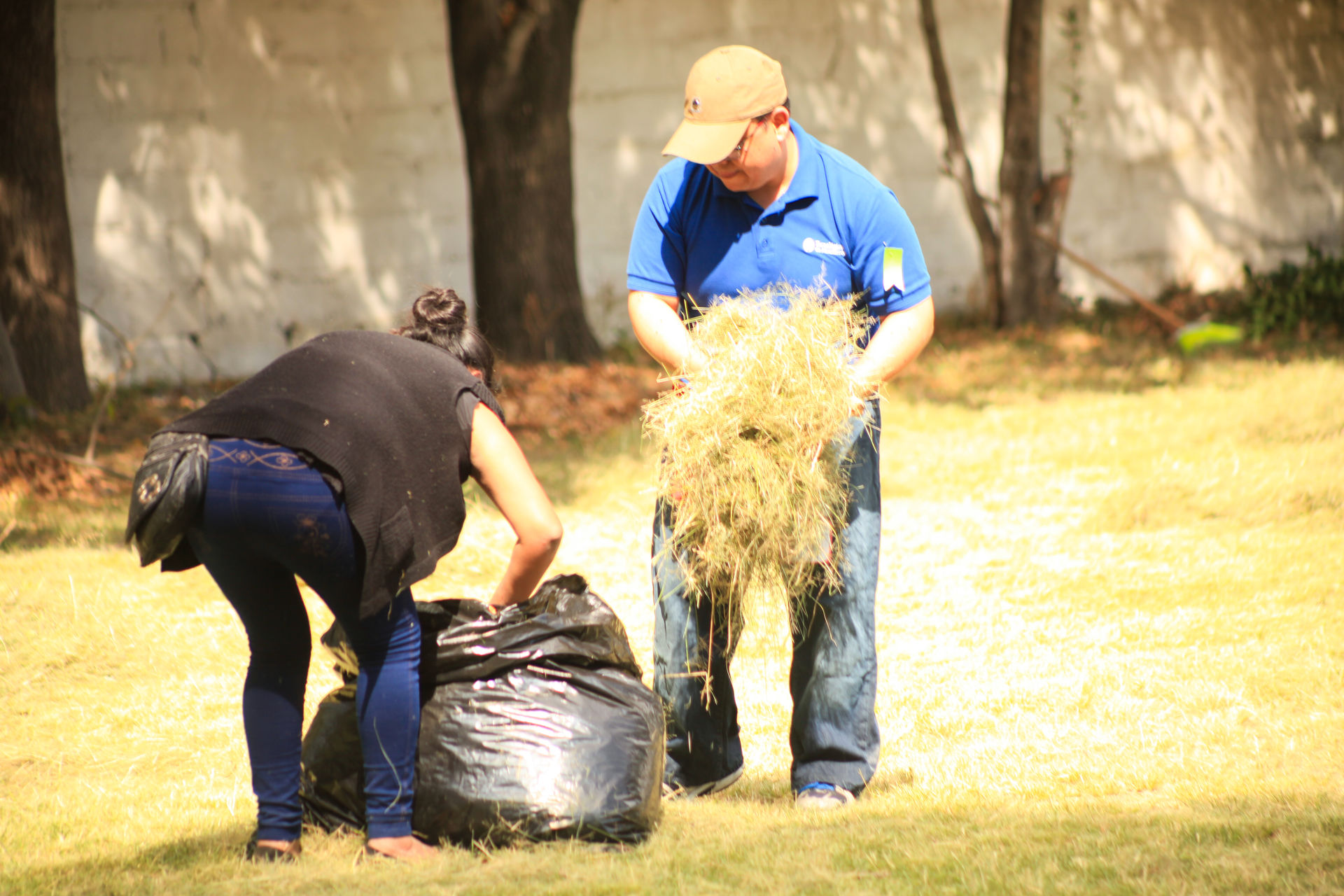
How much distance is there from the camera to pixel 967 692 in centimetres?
Answer: 410

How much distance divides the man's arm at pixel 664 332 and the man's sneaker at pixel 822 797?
1.13m

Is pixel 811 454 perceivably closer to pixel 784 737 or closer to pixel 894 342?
pixel 894 342

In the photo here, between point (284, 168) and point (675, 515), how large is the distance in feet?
27.1

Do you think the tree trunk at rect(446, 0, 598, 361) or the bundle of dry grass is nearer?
the bundle of dry grass

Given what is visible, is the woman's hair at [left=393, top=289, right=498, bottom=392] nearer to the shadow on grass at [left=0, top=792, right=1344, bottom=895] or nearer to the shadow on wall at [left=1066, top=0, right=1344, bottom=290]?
the shadow on grass at [left=0, top=792, right=1344, bottom=895]

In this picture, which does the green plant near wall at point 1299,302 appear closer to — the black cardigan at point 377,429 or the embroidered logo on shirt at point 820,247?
the embroidered logo on shirt at point 820,247

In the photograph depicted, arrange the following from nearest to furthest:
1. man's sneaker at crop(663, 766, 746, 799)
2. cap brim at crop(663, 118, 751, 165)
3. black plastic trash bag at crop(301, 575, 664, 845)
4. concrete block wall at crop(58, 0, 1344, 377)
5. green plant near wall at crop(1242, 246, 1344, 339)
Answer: black plastic trash bag at crop(301, 575, 664, 845)
cap brim at crop(663, 118, 751, 165)
man's sneaker at crop(663, 766, 746, 799)
concrete block wall at crop(58, 0, 1344, 377)
green plant near wall at crop(1242, 246, 1344, 339)

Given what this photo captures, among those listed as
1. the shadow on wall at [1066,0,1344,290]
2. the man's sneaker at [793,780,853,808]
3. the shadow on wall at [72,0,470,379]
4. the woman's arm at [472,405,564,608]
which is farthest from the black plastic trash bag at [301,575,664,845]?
the shadow on wall at [1066,0,1344,290]

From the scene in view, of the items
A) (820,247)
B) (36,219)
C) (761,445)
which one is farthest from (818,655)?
(36,219)

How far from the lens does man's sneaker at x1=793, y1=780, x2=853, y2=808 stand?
3.15 meters

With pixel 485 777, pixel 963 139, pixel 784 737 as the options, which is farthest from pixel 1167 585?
pixel 963 139

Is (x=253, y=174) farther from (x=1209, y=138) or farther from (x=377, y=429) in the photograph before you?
(x=1209, y=138)

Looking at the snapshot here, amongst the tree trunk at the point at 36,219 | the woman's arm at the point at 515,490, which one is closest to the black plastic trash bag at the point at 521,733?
the woman's arm at the point at 515,490

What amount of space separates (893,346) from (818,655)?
2.71ft
